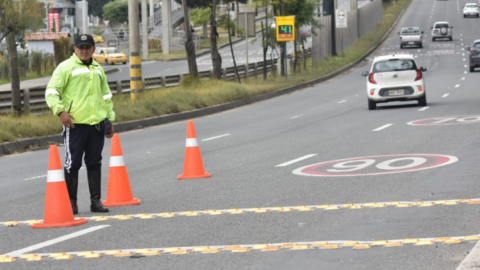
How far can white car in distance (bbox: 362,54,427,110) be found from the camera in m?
29.5

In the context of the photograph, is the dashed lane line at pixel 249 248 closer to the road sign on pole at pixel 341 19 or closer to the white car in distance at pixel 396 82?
the white car in distance at pixel 396 82

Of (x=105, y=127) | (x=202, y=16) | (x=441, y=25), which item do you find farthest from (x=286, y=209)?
(x=202, y=16)

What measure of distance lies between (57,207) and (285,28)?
38406 millimetres

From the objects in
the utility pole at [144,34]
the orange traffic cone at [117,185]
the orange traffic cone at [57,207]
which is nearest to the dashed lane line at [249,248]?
the orange traffic cone at [57,207]

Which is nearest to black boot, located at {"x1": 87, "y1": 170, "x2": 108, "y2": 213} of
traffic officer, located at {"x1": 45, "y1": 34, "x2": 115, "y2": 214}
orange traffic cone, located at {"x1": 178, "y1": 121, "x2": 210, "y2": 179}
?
traffic officer, located at {"x1": 45, "y1": 34, "x2": 115, "y2": 214}

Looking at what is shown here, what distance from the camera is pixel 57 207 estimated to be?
10195mm

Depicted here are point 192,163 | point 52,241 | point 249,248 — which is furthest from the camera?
point 192,163

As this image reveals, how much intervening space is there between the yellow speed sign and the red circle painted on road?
23492mm

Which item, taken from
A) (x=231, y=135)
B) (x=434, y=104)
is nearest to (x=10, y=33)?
(x=231, y=135)

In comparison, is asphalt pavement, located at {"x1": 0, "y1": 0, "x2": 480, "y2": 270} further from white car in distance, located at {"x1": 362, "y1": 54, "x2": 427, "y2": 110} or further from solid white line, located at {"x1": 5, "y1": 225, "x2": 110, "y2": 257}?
white car in distance, located at {"x1": 362, "y1": 54, "x2": 427, "y2": 110}

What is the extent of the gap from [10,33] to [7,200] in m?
18.0

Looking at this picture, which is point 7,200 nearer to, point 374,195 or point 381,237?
point 374,195

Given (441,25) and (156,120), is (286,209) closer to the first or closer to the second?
(156,120)

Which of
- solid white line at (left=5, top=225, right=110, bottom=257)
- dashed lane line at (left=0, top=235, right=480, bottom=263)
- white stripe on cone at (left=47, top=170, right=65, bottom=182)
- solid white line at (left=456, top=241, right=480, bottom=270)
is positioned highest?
white stripe on cone at (left=47, top=170, right=65, bottom=182)
